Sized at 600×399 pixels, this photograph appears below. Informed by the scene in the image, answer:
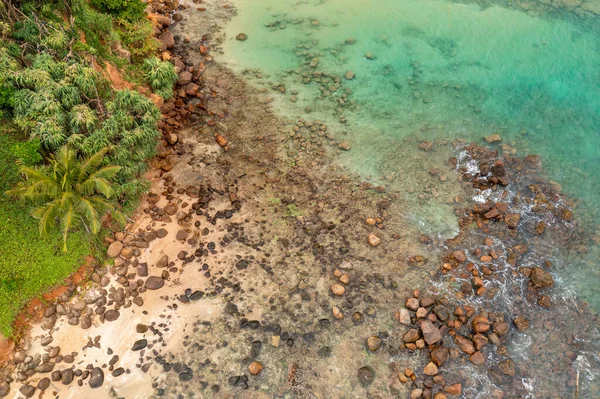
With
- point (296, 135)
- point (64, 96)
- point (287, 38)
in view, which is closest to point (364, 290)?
point (296, 135)

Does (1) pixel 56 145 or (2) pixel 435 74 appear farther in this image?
(2) pixel 435 74

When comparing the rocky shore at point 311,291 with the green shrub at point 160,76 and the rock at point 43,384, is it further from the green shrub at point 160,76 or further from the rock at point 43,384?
the green shrub at point 160,76

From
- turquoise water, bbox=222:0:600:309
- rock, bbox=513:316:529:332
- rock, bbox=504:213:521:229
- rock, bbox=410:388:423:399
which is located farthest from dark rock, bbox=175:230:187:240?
rock, bbox=504:213:521:229

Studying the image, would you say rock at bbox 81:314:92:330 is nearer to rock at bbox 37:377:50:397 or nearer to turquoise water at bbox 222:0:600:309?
rock at bbox 37:377:50:397

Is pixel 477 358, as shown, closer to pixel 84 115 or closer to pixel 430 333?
pixel 430 333

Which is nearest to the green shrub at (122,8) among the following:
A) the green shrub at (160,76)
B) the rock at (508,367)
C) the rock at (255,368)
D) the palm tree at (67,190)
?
the green shrub at (160,76)

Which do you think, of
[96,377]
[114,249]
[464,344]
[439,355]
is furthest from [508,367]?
[114,249]

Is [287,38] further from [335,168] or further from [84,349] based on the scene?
[84,349]
